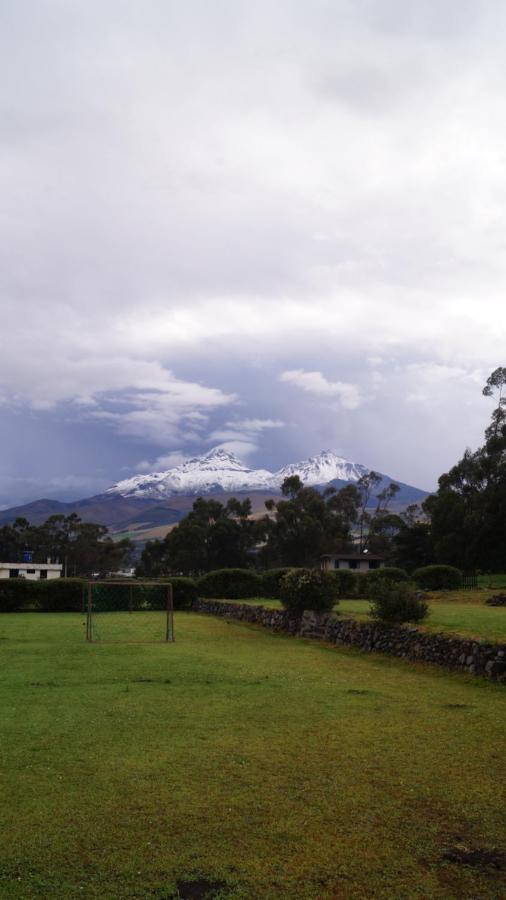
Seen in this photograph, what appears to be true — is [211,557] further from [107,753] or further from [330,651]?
[107,753]

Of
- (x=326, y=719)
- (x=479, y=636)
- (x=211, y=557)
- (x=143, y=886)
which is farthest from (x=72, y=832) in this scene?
(x=211, y=557)

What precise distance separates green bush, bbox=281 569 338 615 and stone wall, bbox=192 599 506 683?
1.18ft

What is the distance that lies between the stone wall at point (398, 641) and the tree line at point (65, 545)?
3060 inches

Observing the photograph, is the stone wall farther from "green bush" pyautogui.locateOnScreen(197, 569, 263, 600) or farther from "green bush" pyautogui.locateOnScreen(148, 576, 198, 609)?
"green bush" pyautogui.locateOnScreen(197, 569, 263, 600)

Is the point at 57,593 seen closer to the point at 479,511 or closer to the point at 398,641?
the point at 398,641

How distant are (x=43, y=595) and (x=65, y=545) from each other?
68.4 metres

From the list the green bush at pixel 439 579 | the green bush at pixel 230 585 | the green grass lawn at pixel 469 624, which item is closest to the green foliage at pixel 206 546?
the green bush at pixel 230 585

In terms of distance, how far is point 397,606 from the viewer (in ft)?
59.0

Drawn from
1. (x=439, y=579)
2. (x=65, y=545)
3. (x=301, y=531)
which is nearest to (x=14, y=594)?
(x=439, y=579)

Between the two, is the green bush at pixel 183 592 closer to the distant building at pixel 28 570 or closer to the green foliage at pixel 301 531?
the distant building at pixel 28 570

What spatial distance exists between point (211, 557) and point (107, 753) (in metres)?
78.7

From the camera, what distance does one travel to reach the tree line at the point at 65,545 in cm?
10169

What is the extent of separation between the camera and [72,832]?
17.5 ft

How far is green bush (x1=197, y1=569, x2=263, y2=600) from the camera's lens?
41031mm
